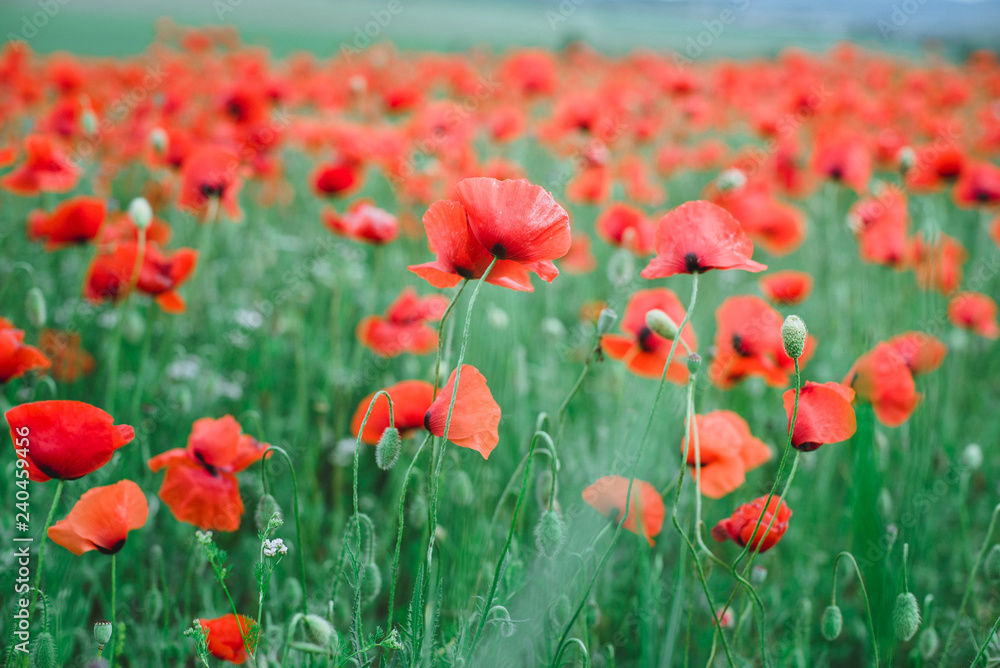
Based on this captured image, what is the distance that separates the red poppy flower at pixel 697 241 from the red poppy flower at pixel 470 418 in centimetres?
37

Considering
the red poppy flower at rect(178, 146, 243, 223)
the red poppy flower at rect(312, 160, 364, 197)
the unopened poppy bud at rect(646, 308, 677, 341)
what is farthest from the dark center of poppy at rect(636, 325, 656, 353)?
the red poppy flower at rect(312, 160, 364, 197)

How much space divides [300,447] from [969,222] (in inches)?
188

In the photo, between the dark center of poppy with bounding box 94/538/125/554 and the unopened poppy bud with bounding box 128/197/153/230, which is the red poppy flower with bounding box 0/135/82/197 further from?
the dark center of poppy with bounding box 94/538/125/554

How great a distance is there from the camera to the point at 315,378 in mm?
2389

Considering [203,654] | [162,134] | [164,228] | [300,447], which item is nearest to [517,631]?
[203,654]

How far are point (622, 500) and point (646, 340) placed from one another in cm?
45

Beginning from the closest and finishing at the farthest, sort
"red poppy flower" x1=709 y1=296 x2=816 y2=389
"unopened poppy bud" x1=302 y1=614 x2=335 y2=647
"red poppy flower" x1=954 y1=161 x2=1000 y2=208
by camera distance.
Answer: "unopened poppy bud" x1=302 y1=614 x2=335 y2=647 → "red poppy flower" x1=709 y1=296 x2=816 y2=389 → "red poppy flower" x1=954 y1=161 x2=1000 y2=208

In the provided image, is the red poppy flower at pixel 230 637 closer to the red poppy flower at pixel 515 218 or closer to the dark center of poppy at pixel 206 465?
the dark center of poppy at pixel 206 465

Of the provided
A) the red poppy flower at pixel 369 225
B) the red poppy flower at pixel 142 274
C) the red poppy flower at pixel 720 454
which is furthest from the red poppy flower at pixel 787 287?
the red poppy flower at pixel 142 274

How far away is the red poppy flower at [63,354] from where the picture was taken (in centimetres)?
190

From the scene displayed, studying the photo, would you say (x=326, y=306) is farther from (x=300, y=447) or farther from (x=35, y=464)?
(x=35, y=464)

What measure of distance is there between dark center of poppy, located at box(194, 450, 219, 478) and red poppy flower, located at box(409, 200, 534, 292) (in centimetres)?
58

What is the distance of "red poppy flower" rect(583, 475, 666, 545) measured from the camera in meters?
1.16

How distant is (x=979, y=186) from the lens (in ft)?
8.84
